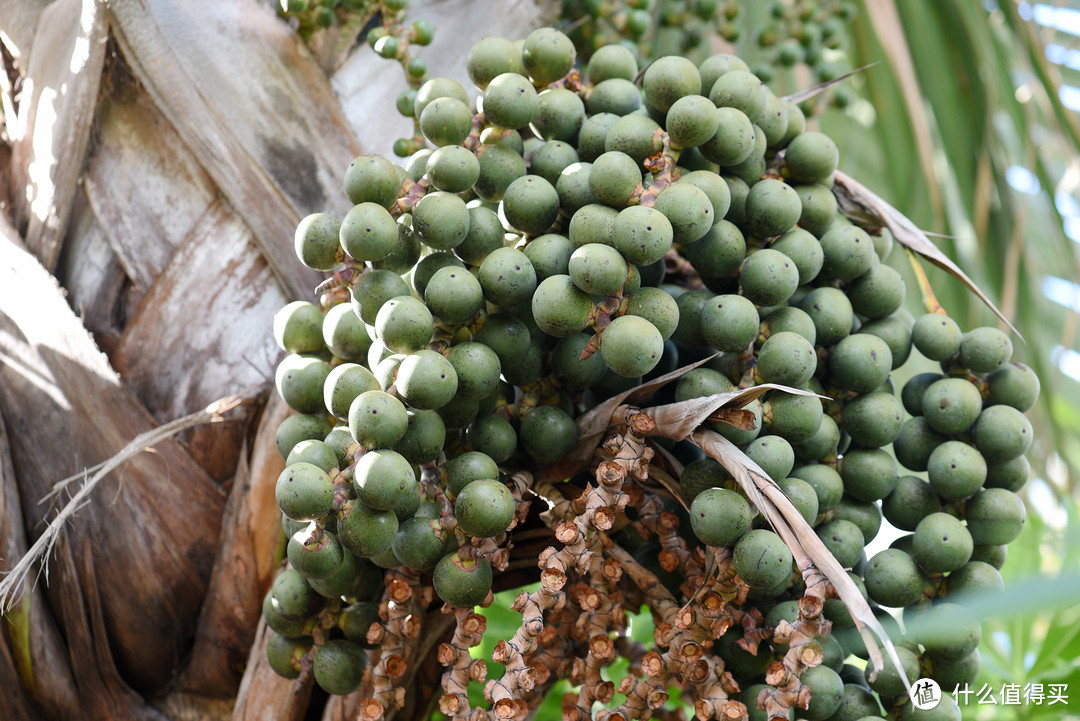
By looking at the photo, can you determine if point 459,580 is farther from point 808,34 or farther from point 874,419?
point 808,34

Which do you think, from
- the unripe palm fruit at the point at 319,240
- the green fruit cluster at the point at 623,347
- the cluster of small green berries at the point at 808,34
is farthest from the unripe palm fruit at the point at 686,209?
the cluster of small green berries at the point at 808,34

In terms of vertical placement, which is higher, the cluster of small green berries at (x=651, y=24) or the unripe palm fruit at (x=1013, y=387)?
the cluster of small green berries at (x=651, y=24)

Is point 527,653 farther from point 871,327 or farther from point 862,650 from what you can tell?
point 871,327

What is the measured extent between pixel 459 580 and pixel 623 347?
0.19m

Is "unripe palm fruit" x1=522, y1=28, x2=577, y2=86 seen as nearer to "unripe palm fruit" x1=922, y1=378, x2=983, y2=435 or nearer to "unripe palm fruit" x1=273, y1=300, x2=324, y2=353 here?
"unripe palm fruit" x1=273, y1=300, x2=324, y2=353

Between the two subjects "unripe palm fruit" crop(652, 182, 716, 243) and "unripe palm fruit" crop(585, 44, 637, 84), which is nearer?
"unripe palm fruit" crop(652, 182, 716, 243)

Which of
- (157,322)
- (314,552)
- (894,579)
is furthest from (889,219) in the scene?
(157,322)

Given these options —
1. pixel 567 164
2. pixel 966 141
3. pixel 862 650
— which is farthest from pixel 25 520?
pixel 966 141

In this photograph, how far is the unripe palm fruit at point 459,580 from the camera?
582 millimetres

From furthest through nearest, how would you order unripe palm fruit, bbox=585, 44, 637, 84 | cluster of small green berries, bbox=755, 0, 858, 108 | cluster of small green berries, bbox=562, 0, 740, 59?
cluster of small green berries, bbox=755, 0, 858, 108, cluster of small green berries, bbox=562, 0, 740, 59, unripe palm fruit, bbox=585, 44, 637, 84

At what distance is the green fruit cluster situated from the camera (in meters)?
0.57

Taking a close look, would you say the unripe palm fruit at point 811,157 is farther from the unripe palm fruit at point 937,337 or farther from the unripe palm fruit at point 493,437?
the unripe palm fruit at point 493,437

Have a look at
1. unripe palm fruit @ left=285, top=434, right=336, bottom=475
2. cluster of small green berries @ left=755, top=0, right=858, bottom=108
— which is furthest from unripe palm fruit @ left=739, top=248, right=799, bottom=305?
cluster of small green berries @ left=755, top=0, right=858, bottom=108

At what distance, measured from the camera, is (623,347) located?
1.83 ft
